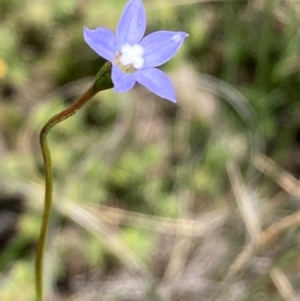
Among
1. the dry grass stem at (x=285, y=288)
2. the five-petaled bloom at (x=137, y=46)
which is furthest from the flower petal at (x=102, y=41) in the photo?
the dry grass stem at (x=285, y=288)

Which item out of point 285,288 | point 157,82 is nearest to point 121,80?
point 157,82

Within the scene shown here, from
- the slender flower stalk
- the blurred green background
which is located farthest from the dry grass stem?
the slender flower stalk

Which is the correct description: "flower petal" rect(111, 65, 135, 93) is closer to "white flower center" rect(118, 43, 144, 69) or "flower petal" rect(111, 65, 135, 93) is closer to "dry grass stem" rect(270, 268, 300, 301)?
"white flower center" rect(118, 43, 144, 69)

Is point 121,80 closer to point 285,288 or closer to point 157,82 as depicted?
point 157,82

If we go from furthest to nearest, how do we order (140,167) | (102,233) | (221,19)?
(221,19) < (140,167) < (102,233)

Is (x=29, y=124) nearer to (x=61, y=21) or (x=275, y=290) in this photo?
(x=61, y=21)

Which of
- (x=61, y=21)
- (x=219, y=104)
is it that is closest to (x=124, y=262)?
(x=219, y=104)
